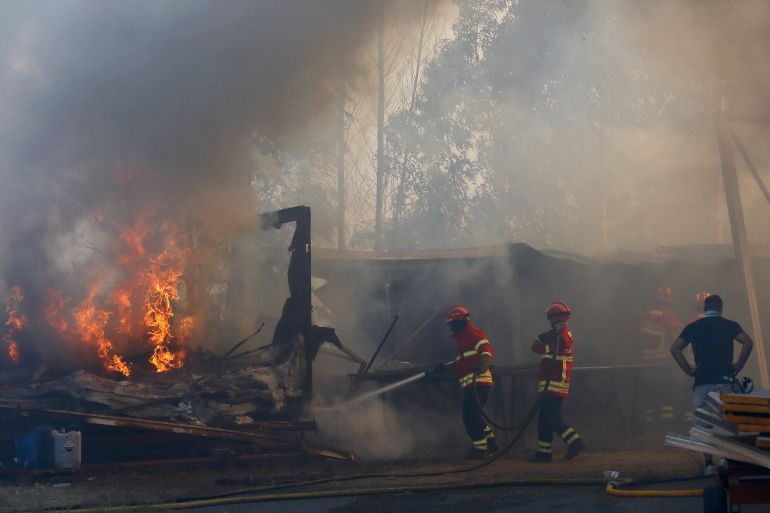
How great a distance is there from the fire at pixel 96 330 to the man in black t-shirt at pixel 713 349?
5.82 metres

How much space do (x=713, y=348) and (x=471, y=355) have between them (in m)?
2.61

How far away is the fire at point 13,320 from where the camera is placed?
9453 millimetres

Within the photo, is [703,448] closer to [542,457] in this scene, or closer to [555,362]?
[542,457]

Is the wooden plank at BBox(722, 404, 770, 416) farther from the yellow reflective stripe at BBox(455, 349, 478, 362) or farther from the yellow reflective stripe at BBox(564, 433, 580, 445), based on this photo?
the yellow reflective stripe at BBox(455, 349, 478, 362)

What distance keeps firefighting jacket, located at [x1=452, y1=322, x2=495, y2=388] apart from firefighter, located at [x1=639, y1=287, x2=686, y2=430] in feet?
9.17

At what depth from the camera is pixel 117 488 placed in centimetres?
769

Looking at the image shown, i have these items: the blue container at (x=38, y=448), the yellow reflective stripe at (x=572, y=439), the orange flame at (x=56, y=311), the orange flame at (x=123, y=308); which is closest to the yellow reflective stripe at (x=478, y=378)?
the yellow reflective stripe at (x=572, y=439)

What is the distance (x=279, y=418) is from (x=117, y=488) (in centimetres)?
198

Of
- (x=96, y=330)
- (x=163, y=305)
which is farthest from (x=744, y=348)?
(x=96, y=330)

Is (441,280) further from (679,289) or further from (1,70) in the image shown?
(1,70)

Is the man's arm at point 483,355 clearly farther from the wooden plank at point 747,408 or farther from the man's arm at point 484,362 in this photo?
the wooden plank at point 747,408

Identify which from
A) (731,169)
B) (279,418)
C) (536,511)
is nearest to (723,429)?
(536,511)

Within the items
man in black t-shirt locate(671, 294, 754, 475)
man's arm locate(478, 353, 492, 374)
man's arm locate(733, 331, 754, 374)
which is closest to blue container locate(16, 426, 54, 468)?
man's arm locate(478, 353, 492, 374)

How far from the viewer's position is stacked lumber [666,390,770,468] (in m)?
4.95
